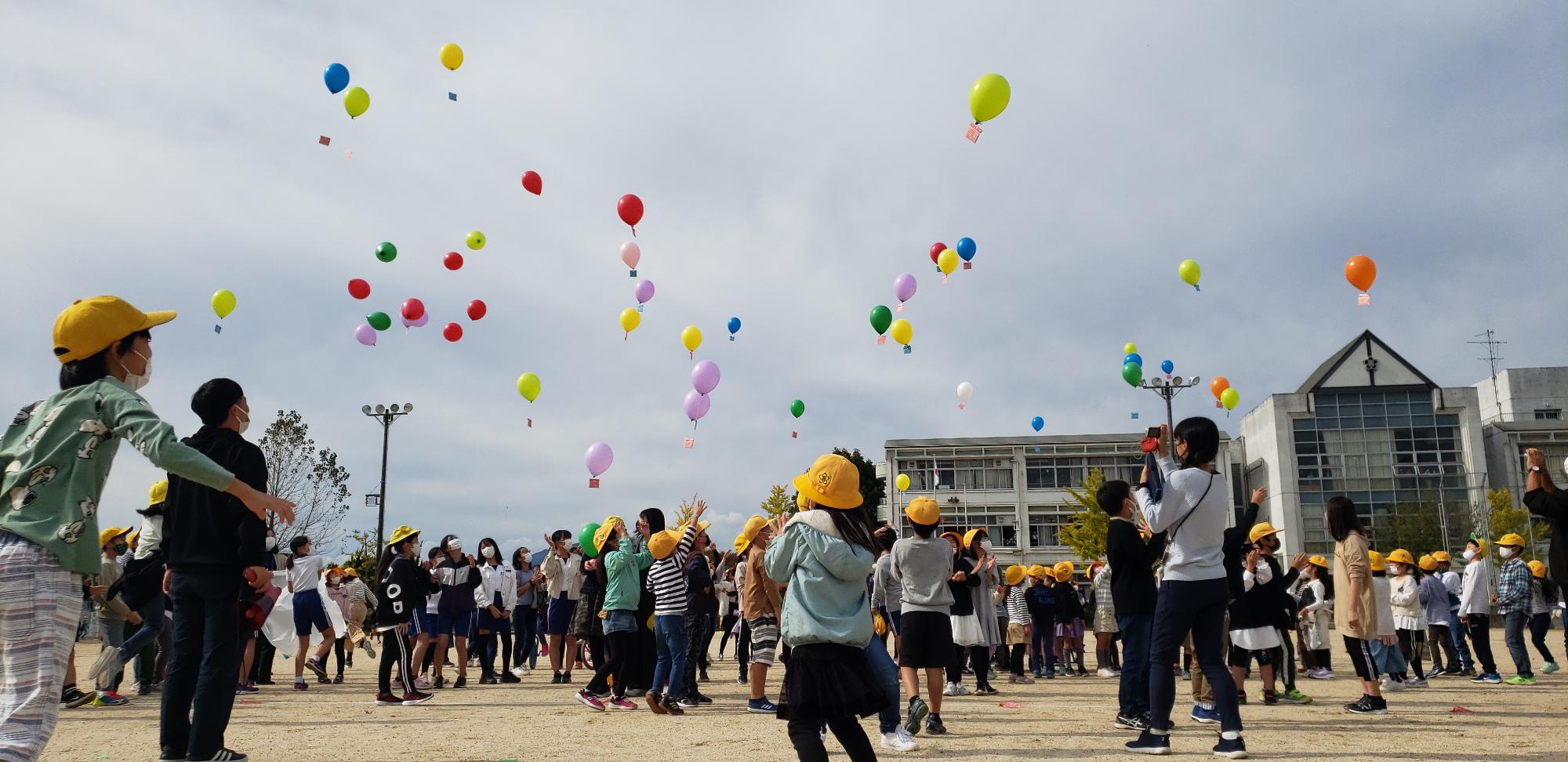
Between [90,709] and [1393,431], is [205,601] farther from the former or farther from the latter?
[1393,431]

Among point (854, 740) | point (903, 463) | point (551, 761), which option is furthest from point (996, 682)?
point (903, 463)

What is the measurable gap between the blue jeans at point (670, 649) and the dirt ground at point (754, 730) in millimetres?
320

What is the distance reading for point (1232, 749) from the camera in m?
6.13

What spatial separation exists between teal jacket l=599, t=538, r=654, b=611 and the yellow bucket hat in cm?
481

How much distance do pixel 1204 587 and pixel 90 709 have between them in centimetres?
983

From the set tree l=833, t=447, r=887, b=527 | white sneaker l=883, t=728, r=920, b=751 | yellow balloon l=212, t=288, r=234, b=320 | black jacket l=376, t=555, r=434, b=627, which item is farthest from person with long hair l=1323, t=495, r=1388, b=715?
tree l=833, t=447, r=887, b=527

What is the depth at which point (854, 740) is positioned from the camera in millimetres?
4465

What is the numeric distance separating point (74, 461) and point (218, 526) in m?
1.37

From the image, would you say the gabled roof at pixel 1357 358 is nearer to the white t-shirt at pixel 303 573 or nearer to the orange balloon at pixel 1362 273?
the orange balloon at pixel 1362 273

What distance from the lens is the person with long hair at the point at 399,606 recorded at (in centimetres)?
972

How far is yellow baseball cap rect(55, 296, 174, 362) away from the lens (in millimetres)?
3887

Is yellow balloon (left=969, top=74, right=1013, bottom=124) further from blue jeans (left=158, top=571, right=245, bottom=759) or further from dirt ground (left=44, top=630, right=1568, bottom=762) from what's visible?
blue jeans (left=158, top=571, right=245, bottom=759)

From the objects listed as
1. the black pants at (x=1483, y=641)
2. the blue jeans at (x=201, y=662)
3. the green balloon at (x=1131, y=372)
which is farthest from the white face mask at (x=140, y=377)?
the green balloon at (x=1131, y=372)

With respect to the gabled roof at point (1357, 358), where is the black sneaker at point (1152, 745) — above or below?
below
